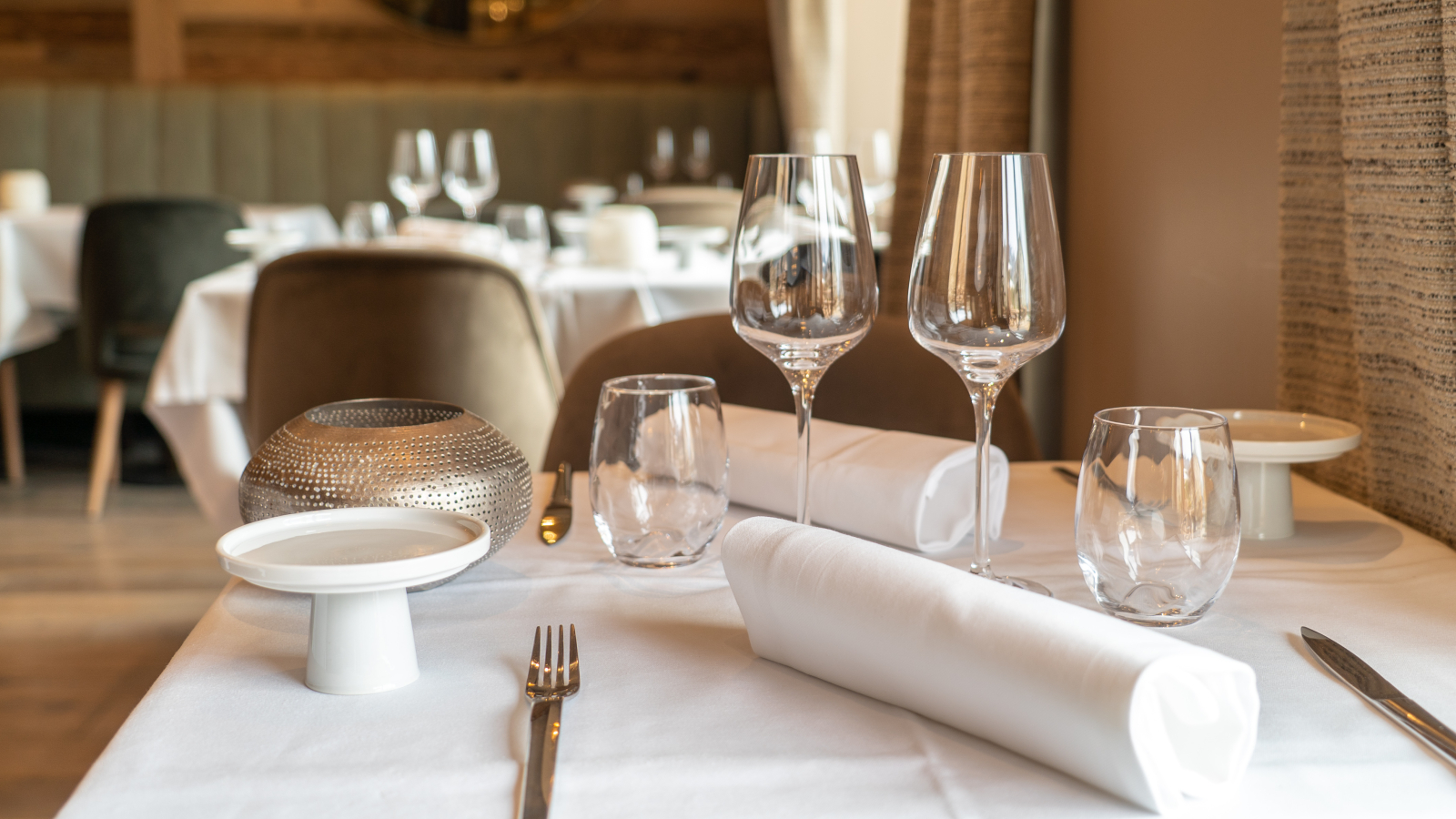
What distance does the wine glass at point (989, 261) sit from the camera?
2.06 feet

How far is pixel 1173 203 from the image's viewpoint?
52.1 inches

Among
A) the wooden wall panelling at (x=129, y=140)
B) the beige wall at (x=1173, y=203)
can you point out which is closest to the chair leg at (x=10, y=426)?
the wooden wall panelling at (x=129, y=140)

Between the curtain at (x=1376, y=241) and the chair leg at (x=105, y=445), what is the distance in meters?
3.05

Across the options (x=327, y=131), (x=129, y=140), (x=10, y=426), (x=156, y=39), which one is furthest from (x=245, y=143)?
(x=10, y=426)

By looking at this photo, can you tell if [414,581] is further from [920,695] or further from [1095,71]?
[1095,71]

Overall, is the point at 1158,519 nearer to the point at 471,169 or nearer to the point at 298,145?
the point at 471,169

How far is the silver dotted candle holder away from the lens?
0.68 meters

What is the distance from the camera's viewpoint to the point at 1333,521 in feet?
2.70

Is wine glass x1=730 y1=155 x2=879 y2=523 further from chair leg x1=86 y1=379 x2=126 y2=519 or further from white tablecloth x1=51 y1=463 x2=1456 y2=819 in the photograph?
chair leg x1=86 y1=379 x2=126 y2=519

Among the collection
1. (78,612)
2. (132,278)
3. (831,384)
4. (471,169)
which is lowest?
(78,612)

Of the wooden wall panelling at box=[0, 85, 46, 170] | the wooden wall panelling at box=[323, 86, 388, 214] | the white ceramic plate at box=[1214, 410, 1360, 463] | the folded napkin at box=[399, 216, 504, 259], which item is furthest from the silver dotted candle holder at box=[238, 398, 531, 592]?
the wooden wall panelling at box=[0, 85, 46, 170]

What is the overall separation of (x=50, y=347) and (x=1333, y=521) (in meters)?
4.05

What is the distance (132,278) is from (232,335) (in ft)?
3.77

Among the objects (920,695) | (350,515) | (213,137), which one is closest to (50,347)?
(213,137)
